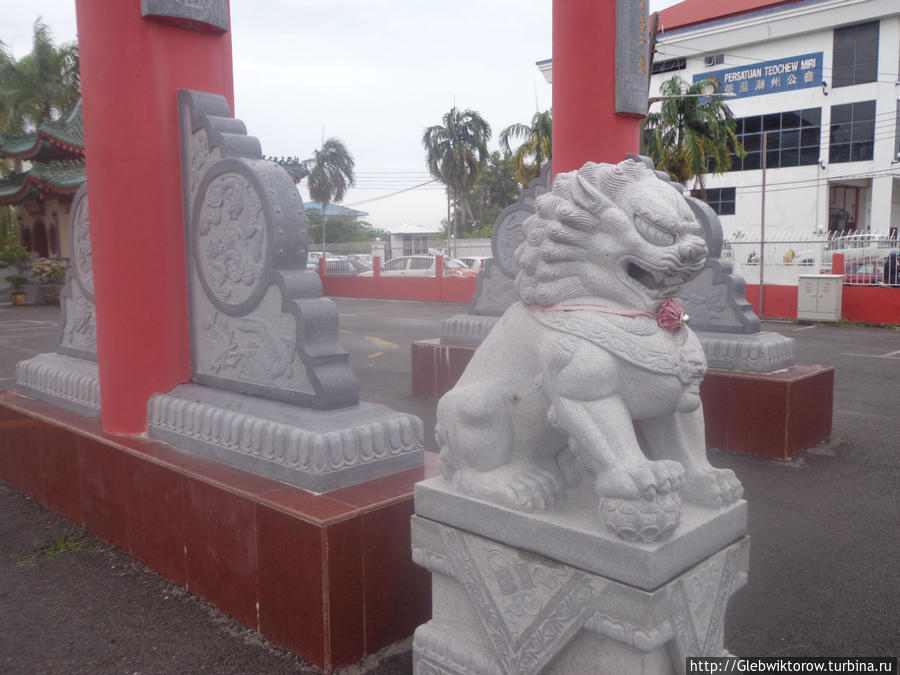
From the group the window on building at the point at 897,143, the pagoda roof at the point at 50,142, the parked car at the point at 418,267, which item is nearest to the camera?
the pagoda roof at the point at 50,142

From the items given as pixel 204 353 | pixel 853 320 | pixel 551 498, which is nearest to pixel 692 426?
pixel 551 498

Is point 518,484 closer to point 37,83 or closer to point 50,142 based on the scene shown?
point 50,142

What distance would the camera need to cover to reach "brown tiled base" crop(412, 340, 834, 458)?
15.2 ft

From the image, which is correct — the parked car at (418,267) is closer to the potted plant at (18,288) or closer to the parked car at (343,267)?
the parked car at (343,267)

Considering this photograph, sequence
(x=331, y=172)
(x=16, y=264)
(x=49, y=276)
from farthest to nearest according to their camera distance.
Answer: (x=331, y=172), (x=16, y=264), (x=49, y=276)

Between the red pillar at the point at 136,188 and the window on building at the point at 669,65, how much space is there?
24.7m

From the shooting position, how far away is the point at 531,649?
186 centimetres

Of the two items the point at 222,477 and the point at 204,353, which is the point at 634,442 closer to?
the point at 222,477

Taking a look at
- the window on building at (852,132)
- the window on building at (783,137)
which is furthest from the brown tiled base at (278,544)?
the window on building at (852,132)

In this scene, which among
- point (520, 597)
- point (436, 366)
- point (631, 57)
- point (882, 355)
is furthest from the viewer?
point (882, 355)

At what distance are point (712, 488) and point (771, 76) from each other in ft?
83.5

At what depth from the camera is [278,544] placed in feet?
7.86

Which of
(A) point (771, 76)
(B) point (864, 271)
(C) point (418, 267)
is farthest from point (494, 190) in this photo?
(B) point (864, 271)

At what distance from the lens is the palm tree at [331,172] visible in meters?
A: 31.9
